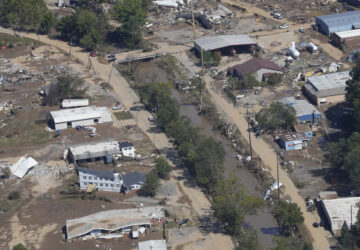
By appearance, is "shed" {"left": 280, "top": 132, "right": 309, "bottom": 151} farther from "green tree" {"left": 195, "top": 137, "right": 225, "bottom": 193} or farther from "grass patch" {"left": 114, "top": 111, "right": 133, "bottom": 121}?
"grass patch" {"left": 114, "top": 111, "right": 133, "bottom": 121}

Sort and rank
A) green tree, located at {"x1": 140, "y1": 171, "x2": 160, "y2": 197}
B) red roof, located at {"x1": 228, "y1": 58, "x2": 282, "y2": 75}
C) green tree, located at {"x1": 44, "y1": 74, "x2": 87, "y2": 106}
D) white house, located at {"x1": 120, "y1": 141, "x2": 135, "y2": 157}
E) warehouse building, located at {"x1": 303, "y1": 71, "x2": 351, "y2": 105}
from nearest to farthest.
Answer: green tree, located at {"x1": 140, "y1": 171, "x2": 160, "y2": 197}, white house, located at {"x1": 120, "y1": 141, "x2": 135, "y2": 157}, warehouse building, located at {"x1": 303, "y1": 71, "x2": 351, "y2": 105}, green tree, located at {"x1": 44, "y1": 74, "x2": 87, "y2": 106}, red roof, located at {"x1": 228, "y1": 58, "x2": 282, "y2": 75}

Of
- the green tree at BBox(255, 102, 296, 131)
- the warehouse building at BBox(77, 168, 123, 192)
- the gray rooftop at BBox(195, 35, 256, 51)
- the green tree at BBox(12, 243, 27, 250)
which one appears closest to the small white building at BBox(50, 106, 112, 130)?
the warehouse building at BBox(77, 168, 123, 192)

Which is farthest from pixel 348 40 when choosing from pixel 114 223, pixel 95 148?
pixel 114 223

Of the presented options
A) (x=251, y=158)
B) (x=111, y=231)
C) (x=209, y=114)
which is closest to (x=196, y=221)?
(x=111, y=231)

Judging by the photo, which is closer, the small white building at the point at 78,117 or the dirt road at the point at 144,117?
the dirt road at the point at 144,117

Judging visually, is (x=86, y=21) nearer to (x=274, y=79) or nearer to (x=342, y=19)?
(x=274, y=79)

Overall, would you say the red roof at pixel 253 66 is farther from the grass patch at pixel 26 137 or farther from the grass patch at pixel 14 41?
the grass patch at pixel 14 41

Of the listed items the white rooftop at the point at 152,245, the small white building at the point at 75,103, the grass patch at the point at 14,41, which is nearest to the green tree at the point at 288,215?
the white rooftop at the point at 152,245
